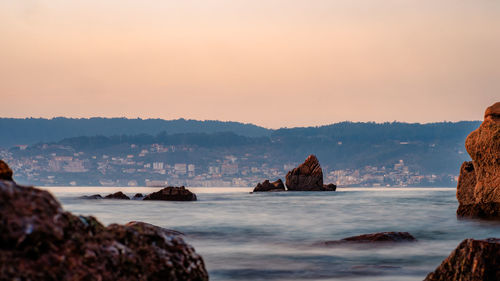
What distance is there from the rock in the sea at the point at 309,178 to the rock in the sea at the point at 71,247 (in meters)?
78.1

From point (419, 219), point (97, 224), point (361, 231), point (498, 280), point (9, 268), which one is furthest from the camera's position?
point (419, 219)

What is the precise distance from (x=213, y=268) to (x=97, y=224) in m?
8.80

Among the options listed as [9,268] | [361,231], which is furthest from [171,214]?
[9,268]

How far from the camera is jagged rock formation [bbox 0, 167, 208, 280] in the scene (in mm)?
4410

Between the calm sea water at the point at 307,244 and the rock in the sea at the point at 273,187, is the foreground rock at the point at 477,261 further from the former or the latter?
the rock in the sea at the point at 273,187

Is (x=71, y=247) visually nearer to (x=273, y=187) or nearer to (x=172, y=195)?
(x=172, y=195)

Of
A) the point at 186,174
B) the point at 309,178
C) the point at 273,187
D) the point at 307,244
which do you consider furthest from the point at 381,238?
the point at 186,174

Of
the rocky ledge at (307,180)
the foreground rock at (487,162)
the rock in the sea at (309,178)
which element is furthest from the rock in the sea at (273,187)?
the foreground rock at (487,162)

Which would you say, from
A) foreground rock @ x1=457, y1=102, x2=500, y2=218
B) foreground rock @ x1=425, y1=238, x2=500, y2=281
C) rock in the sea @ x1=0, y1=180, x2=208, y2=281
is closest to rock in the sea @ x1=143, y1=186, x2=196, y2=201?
foreground rock @ x1=457, y1=102, x2=500, y2=218

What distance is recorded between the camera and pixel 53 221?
4.70 meters

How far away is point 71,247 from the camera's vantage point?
4773 mm

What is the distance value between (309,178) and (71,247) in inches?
3149

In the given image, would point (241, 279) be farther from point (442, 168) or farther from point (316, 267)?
point (442, 168)

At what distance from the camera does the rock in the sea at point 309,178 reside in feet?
274
